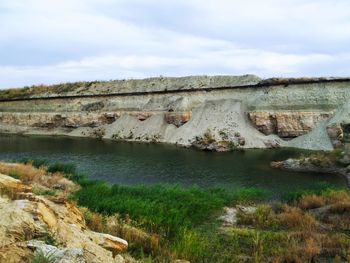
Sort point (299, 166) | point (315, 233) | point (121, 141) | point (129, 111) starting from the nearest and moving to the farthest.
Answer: point (315, 233)
point (299, 166)
point (121, 141)
point (129, 111)

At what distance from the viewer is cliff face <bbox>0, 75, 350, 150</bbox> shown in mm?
61875

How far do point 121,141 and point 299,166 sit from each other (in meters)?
32.8

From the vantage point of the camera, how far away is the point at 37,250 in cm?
904

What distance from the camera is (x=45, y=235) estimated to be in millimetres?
10117

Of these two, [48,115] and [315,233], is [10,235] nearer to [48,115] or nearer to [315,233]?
[315,233]

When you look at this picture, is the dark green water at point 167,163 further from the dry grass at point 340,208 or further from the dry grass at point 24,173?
the dry grass at point 340,208

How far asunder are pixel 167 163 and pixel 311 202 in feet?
73.5

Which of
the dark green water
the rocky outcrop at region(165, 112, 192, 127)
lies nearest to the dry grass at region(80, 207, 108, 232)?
the dark green water

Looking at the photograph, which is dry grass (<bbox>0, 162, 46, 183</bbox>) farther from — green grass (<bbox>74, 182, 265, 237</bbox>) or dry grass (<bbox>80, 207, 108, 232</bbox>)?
dry grass (<bbox>80, 207, 108, 232</bbox>)

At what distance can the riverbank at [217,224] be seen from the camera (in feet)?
45.1

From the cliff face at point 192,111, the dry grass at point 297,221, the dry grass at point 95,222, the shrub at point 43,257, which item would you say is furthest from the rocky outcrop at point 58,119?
the shrub at point 43,257

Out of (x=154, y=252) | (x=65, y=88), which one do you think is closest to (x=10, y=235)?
(x=154, y=252)

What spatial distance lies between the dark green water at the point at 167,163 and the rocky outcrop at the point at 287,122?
700 cm

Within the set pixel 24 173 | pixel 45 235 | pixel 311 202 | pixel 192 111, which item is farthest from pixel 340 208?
pixel 192 111
